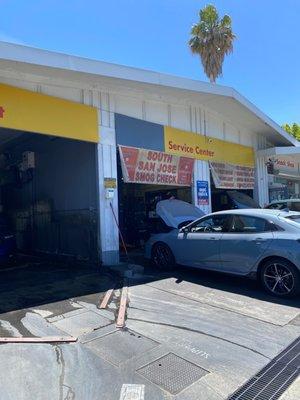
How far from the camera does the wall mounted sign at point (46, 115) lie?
853cm

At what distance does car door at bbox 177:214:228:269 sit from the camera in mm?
8125

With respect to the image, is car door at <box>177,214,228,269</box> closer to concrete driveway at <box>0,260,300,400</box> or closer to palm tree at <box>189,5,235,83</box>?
concrete driveway at <box>0,260,300,400</box>

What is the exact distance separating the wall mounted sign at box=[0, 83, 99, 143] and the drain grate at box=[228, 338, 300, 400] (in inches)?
269

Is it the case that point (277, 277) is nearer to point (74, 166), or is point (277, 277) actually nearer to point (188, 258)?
point (188, 258)

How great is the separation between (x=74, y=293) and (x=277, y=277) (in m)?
3.71

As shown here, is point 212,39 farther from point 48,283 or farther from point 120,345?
point 120,345

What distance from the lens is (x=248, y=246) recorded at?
7.47 meters

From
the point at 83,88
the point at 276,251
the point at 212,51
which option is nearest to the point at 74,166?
the point at 83,88

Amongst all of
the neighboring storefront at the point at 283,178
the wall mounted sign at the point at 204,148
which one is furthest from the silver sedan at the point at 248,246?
the neighboring storefront at the point at 283,178

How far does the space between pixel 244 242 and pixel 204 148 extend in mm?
6832

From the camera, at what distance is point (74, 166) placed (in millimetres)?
11109

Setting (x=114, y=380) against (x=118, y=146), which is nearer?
(x=114, y=380)

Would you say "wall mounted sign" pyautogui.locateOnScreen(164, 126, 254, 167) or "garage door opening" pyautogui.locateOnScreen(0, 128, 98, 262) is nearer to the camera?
"garage door opening" pyautogui.locateOnScreen(0, 128, 98, 262)

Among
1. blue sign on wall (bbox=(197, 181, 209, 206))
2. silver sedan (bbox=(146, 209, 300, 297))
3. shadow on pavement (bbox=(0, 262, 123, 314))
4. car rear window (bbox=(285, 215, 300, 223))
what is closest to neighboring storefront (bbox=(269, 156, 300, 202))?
blue sign on wall (bbox=(197, 181, 209, 206))
